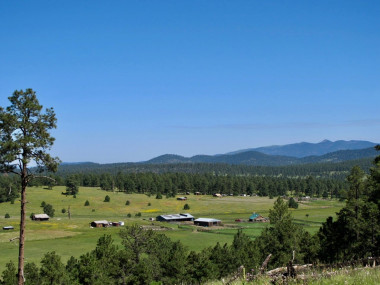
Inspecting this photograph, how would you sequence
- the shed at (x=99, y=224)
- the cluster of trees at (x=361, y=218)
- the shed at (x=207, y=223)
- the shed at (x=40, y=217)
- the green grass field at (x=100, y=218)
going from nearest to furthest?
1. the cluster of trees at (x=361, y=218)
2. the green grass field at (x=100, y=218)
3. the shed at (x=99, y=224)
4. the shed at (x=40, y=217)
5. the shed at (x=207, y=223)

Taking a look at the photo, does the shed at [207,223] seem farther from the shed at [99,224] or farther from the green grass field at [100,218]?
the shed at [99,224]

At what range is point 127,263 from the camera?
127 feet

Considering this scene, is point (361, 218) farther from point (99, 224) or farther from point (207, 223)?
point (99, 224)

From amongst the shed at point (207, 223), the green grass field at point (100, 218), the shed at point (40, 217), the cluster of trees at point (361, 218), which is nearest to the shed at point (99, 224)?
the green grass field at point (100, 218)

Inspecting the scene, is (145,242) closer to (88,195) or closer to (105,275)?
(105,275)

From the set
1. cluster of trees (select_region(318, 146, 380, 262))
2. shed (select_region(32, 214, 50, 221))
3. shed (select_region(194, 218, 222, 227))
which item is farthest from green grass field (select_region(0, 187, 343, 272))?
cluster of trees (select_region(318, 146, 380, 262))

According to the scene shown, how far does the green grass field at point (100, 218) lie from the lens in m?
71.8

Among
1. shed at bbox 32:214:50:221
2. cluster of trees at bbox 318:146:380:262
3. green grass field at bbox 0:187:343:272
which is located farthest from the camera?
shed at bbox 32:214:50:221

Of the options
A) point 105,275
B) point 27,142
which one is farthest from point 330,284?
point 105,275

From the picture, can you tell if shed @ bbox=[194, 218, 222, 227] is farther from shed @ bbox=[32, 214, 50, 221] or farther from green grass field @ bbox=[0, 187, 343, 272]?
shed @ bbox=[32, 214, 50, 221]

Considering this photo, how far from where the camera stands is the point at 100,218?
421 ft

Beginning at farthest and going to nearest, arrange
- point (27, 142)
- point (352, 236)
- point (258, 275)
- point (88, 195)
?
point (88, 195), point (352, 236), point (27, 142), point (258, 275)

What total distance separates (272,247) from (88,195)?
14394 cm

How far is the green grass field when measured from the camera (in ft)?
235
